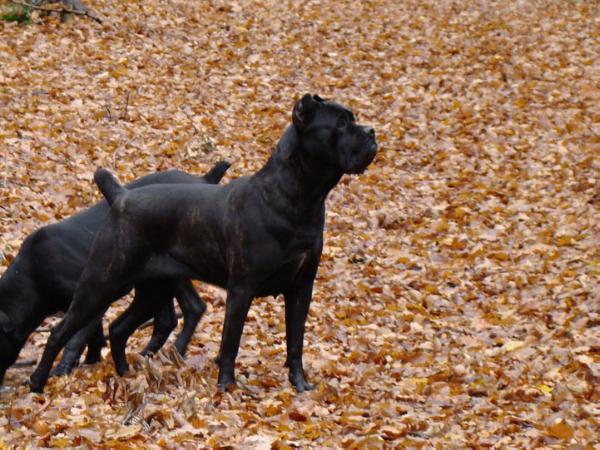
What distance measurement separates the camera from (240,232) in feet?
18.7

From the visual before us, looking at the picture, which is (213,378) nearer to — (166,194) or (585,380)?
(166,194)

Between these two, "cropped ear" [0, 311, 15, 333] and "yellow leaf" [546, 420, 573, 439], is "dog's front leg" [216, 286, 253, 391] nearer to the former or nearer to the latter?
"cropped ear" [0, 311, 15, 333]

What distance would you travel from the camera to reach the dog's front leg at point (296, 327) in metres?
6.02

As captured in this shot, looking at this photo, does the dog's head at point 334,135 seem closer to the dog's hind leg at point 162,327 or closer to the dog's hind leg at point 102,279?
the dog's hind leg at point 102,279

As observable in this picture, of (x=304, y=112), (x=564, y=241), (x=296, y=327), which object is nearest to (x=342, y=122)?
(x=304, y=112)

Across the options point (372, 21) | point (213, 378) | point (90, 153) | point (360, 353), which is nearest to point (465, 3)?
point (372, 21)

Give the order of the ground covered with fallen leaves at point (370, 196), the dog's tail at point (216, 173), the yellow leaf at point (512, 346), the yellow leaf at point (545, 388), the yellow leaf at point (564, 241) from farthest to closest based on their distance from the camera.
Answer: the yellow leaf at point (564, 241)
the yellow leaf at point (512, 346)
the dog's tail at point (216, 173)
the yellow leaf at point (545, 388)
the ground covered with fallen leaves at point (370, 196)

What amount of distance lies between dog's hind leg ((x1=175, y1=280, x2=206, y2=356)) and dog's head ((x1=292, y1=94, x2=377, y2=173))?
180 centimetres

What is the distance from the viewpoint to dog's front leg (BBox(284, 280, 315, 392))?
6.02 m

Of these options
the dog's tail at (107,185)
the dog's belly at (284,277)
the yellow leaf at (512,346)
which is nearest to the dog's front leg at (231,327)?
the dog's belly at (284,277)

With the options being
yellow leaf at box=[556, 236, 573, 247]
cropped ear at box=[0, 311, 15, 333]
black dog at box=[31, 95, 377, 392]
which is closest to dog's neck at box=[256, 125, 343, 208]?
black dog at box=[31, 95, 377, 392]

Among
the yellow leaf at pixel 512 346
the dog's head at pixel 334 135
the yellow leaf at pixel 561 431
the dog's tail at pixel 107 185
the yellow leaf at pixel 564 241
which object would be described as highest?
the dog's head at pixel 334 135

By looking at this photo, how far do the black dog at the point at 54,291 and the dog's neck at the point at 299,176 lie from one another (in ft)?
4.20

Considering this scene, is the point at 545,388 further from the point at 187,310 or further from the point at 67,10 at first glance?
the point at 67,10
